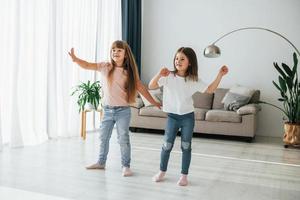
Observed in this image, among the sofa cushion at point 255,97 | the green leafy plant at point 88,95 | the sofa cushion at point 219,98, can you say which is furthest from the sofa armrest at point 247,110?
the green leafy plant at point 88,95

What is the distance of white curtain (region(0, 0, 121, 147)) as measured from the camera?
436 cm

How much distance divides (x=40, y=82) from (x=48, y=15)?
89cm

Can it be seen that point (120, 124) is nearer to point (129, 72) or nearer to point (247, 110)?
point (129, 72)

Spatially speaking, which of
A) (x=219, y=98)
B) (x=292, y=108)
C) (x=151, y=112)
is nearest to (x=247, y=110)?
(x=292, y=108)

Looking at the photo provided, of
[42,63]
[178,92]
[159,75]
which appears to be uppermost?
[42,63]

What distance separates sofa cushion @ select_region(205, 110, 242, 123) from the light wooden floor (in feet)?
1.56

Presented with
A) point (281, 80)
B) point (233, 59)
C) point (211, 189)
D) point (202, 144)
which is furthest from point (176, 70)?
point (233, 59)

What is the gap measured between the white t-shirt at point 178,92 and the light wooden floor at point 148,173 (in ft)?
2.13

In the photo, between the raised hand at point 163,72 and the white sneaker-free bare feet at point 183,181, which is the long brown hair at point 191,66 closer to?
the raised hand at point 163,72

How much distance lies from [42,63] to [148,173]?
2300 mm

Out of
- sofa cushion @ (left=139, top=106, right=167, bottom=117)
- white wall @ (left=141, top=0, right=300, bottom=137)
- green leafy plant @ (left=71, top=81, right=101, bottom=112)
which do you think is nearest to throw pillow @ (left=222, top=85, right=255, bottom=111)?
white wall @ (left=141, top=0, right=300, bottom=137)

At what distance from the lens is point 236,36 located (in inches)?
241

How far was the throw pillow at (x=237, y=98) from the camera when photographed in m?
5.41

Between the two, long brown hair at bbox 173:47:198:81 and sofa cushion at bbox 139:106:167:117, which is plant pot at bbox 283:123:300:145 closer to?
sofa cushion at bbox 139:106:167:117
